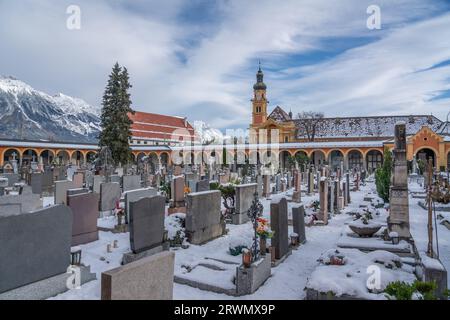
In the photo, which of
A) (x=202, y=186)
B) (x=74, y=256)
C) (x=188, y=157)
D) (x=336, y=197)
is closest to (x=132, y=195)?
(x=202, y=186)

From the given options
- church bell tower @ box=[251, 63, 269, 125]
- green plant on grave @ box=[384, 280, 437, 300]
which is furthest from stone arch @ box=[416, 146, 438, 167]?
green plant on grave @ box=[384, 280, 437, 300]

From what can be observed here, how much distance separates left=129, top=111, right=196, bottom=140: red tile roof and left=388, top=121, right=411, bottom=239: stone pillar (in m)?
55.5

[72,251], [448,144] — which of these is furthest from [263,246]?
[448,144]

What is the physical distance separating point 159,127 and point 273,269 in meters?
62.7

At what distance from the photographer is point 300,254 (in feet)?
26.1

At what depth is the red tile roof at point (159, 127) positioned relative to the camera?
206 ft

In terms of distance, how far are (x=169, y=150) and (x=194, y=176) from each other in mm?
35892

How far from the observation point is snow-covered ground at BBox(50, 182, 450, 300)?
555 centimetres

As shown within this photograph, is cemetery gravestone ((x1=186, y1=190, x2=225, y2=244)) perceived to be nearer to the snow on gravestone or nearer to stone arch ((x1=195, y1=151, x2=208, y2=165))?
the snow on gravestone

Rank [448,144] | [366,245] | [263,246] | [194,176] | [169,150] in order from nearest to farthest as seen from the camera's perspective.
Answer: [263,246] < [366,245] < [194,176] < [448,144] < [169,150]

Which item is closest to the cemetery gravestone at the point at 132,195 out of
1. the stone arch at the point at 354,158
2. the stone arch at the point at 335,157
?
the stone arch at the point at 335,157

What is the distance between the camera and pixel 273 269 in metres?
6.79
